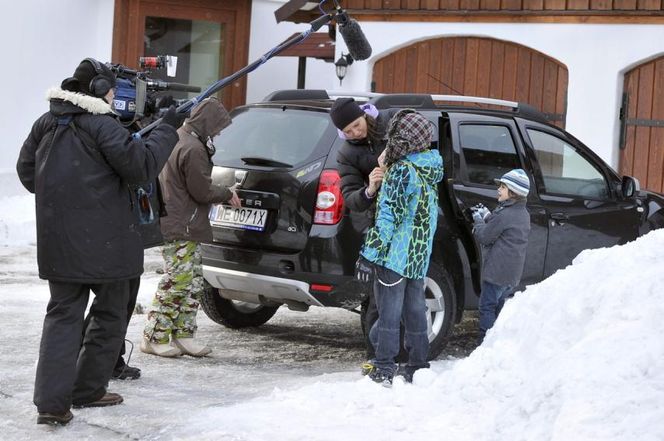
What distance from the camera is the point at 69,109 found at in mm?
5629

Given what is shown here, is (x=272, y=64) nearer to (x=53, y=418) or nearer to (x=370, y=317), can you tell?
(x=370, y=317)

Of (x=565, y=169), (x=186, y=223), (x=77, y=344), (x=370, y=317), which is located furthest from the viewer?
(x=565, y=169)

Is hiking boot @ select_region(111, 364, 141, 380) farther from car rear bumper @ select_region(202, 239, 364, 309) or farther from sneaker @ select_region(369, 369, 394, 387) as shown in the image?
sneaker @ select_region(369, 369, 394, 387)

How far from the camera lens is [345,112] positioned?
642 centimetres

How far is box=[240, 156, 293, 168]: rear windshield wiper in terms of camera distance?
7.12 meters

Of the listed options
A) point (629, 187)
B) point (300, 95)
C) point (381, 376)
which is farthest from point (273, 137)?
point (629, 187)

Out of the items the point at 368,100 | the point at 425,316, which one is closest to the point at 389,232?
the point at 425,316

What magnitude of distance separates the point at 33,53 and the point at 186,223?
28.1 ft

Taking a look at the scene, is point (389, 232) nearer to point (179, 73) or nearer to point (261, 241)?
point (261, 241)

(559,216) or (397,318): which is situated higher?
(559,216)

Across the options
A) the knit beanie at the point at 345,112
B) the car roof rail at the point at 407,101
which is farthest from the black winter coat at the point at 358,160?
the car roof rail at the point at 407,101

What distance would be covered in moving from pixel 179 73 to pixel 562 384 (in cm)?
1235

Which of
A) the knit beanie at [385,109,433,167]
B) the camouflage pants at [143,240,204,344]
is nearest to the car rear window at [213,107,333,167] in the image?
the camouflage pants at [143,240,204,344]

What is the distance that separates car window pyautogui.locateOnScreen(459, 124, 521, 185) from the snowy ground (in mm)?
A: 1341
